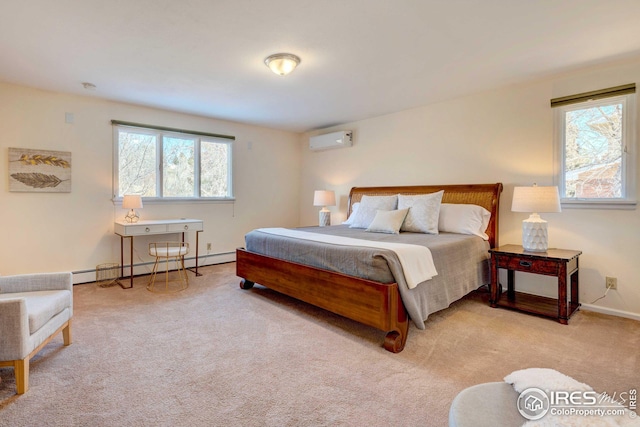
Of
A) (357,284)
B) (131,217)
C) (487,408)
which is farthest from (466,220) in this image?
(131,217)

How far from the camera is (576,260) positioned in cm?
298

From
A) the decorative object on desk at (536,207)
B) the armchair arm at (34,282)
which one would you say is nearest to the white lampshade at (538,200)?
the decorative object on desk at (536,207)

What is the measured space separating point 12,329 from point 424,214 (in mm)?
3480

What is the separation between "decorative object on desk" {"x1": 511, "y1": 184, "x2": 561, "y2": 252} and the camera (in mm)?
2861

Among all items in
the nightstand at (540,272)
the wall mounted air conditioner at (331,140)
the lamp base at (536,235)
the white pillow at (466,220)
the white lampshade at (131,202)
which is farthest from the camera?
the wall mounted air conditioner at (331,140)

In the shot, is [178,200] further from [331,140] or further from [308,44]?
[308,44]

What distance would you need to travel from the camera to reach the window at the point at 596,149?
287cm

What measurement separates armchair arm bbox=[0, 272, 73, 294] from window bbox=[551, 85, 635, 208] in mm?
4431

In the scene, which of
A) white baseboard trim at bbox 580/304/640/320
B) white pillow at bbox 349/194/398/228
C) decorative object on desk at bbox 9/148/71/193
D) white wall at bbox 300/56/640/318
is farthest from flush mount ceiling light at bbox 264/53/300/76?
white baseboard trim at bbox 580/304/640/320

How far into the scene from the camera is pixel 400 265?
2318mm

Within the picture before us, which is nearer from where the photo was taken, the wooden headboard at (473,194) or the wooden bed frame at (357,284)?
the wooden bed frame at (357,284)

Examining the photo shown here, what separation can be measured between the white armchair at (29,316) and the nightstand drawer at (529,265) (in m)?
3.63

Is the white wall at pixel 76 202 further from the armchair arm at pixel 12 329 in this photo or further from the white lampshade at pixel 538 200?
the white lampshade at pixel 538 200

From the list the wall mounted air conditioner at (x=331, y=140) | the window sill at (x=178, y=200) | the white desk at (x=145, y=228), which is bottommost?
the white desk at (x=145, y=228)
